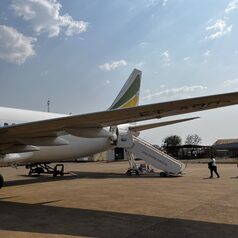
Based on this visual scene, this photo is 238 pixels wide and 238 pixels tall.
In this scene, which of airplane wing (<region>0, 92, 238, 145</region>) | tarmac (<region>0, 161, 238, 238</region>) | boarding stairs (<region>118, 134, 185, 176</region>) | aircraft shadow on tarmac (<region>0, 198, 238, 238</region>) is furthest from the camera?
boarding stairs (<region>118, 134, 185, 176</region>)

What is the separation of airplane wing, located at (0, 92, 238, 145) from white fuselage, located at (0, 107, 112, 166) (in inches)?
140

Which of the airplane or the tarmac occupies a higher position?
the airplane

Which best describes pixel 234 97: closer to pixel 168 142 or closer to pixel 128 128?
pixel 128 128

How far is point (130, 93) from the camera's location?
89.6ft

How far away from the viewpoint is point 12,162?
18078mm

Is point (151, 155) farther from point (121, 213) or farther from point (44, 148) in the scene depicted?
point (121, 213)

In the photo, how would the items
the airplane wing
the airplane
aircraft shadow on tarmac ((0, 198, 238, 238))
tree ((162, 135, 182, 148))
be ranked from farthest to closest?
tree ((162, 135, 182, 148)) → the airplane → the airplane wing → aircraft shadow on tarmac ((0, 198, 238, 238))

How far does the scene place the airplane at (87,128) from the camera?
9.95m

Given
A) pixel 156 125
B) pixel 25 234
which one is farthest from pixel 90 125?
pixel 156 125

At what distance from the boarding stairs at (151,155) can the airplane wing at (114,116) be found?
12.5m

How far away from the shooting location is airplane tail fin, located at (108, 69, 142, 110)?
26.8 meters

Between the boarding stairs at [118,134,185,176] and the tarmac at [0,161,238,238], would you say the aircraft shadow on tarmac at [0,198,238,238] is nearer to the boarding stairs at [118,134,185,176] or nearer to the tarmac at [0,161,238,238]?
the tarmac at [0,161,238,238]

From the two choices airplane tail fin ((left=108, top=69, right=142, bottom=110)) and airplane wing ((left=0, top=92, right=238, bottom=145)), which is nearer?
airplane wing ((left=0, top=92, right=238, bottom=145))

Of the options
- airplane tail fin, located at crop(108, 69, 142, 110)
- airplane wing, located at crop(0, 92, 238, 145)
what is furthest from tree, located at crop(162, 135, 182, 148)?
airplane wing, located at crop(0, 92, 238, 145)
